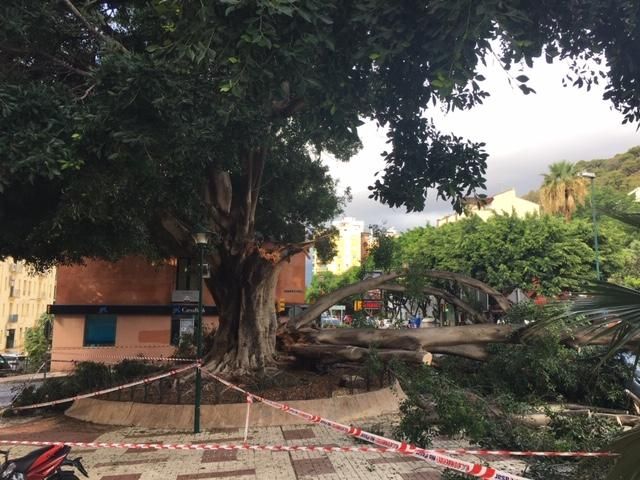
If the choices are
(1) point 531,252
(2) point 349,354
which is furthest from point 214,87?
(1) point 531,252

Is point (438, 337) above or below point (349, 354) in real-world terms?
above

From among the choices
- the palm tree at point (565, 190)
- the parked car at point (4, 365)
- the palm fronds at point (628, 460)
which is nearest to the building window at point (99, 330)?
the parked car at point (4, 365)

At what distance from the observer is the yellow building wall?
50.8 m

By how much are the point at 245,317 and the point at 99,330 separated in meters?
15.7

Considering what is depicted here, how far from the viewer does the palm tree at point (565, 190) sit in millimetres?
35375

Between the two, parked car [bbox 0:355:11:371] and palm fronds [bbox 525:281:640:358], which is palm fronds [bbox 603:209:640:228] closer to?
palm fronds [bbox 525:281:640:358]

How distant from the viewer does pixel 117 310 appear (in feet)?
80.4

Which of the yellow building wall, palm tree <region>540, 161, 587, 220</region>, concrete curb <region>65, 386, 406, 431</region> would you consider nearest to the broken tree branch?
concrete curb <region>65, 386, 406, 431</region>

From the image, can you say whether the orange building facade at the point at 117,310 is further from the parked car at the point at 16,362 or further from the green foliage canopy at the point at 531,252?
the green foliage canopy at the point at 531,252

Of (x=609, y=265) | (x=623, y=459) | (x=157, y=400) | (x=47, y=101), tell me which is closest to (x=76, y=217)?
(x=47, y=101)

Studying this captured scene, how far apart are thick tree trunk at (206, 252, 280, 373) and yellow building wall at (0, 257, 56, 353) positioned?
40805mm

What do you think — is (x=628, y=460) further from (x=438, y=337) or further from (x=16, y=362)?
(x=16, y=362)

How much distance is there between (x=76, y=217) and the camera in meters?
8.24

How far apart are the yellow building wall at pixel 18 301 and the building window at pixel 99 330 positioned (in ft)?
84.7
